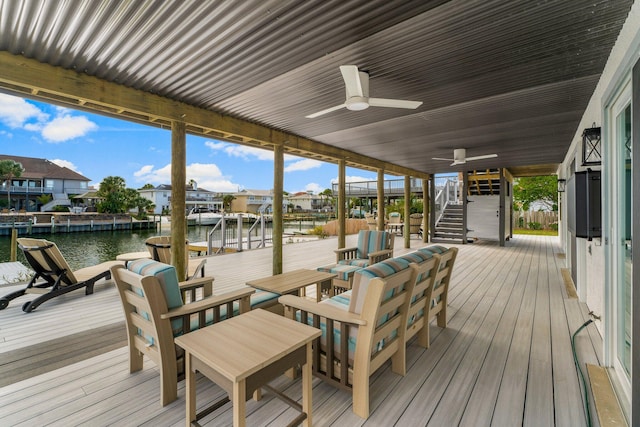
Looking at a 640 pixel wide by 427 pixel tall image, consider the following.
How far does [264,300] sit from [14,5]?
9.20ft

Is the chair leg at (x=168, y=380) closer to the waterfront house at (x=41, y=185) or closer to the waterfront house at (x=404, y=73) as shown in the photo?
the waterfront house at (x=404, y=73)

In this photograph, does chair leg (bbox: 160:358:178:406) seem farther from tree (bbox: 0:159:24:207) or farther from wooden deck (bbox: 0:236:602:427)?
tree (bbox: 0:159:24:207)

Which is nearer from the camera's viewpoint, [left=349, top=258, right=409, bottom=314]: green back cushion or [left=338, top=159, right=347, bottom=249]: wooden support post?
[left=349, top=258, right=409, bottom=314]: green back cushion

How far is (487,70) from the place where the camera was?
270 cm

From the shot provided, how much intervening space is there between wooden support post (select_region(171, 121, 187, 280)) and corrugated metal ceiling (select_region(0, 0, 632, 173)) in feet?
1.61

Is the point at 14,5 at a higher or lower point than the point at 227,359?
higher

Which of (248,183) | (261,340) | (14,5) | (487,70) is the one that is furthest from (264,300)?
(248,183)

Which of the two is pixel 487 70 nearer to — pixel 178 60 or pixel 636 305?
pixel 636 305

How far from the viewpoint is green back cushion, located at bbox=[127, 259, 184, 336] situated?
1782mm

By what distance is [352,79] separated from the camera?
2.58m

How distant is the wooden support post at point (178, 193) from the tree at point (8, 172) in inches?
1082

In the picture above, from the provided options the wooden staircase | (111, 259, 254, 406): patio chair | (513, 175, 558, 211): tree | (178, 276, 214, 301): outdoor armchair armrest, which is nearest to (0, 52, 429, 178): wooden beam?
(111, 259, 254, 406): patio chair

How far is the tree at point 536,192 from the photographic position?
51.0 ft

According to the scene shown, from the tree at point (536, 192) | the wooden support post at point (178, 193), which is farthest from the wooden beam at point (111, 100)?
the tree at point (536, 192)
